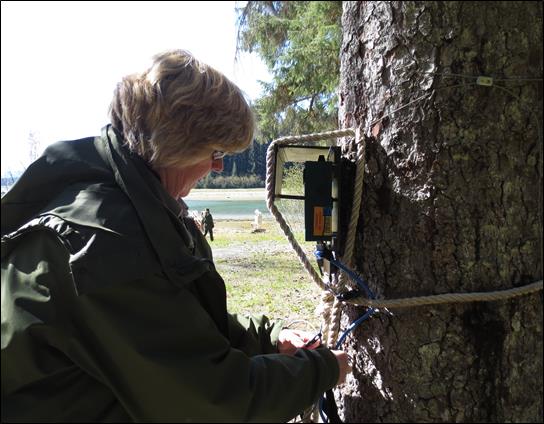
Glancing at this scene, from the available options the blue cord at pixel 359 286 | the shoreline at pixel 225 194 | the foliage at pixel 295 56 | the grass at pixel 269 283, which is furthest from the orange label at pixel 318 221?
the shoreline at pixel 225 194

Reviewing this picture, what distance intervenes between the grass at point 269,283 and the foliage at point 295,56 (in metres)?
2.03

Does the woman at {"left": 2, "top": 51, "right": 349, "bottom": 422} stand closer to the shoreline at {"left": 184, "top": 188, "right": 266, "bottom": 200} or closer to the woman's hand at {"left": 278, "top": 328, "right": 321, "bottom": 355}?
the woman's hand at {"left": 278, "top": 328, "right": 321, "bottom": 355}

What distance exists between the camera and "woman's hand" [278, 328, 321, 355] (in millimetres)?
1539

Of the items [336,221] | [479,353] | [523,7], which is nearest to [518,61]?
[523,7]

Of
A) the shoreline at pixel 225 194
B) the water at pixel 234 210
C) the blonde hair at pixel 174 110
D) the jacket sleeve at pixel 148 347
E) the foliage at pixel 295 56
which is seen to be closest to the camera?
the jacket sleeve at pixel 148 347

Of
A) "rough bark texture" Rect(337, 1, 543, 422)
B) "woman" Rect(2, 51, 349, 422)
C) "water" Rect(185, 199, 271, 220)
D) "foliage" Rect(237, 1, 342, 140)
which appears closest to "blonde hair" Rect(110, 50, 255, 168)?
"woman" Rect(2, 51, 349, 422)

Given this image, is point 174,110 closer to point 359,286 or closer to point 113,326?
point 113,326

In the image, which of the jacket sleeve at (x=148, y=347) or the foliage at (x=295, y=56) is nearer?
the jacket sleeve at (x=148, y=347)

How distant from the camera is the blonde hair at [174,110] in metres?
1.16

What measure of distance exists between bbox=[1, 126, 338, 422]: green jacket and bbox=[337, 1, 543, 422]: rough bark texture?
0.42 meters

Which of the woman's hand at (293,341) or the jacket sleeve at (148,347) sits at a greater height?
the jacket sleeve at (148,347)

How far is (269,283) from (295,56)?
3.20m

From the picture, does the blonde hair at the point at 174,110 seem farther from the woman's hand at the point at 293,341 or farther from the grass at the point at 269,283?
the grass at the point at 269,283

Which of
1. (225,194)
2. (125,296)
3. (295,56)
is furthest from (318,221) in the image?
(225,194)
